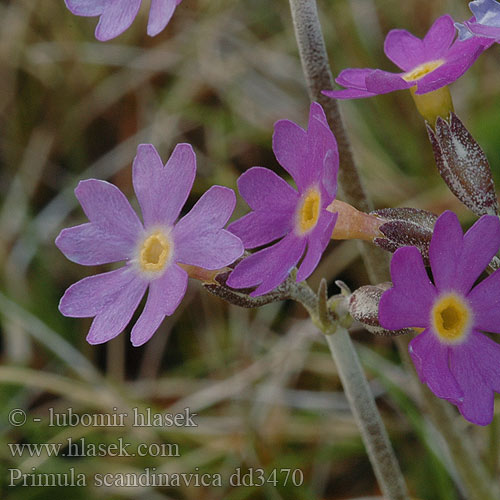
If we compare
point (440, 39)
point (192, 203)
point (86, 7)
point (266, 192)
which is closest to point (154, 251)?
point (266, 192)

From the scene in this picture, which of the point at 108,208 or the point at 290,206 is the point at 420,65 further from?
the point at 108,208

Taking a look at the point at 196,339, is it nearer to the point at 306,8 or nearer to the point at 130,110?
the point at 130,110

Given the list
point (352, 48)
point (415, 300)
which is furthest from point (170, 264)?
point (352, 48)

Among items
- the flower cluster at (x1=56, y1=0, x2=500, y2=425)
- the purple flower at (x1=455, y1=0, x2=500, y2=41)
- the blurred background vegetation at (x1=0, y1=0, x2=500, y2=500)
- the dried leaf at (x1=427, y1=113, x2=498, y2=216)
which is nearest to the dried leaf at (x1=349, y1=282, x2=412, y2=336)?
the flower cluster at (x1=56, y1=0, x2=500, y2=425)

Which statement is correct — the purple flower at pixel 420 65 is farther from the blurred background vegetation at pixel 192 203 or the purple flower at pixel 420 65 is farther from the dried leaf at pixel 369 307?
the blurred background vegetation at pixel 192 203

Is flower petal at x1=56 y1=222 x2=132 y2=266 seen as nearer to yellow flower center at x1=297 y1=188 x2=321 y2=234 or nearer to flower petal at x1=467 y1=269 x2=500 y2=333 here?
yellow flower center at x1=297 y1=188 x2=321 y2=234
